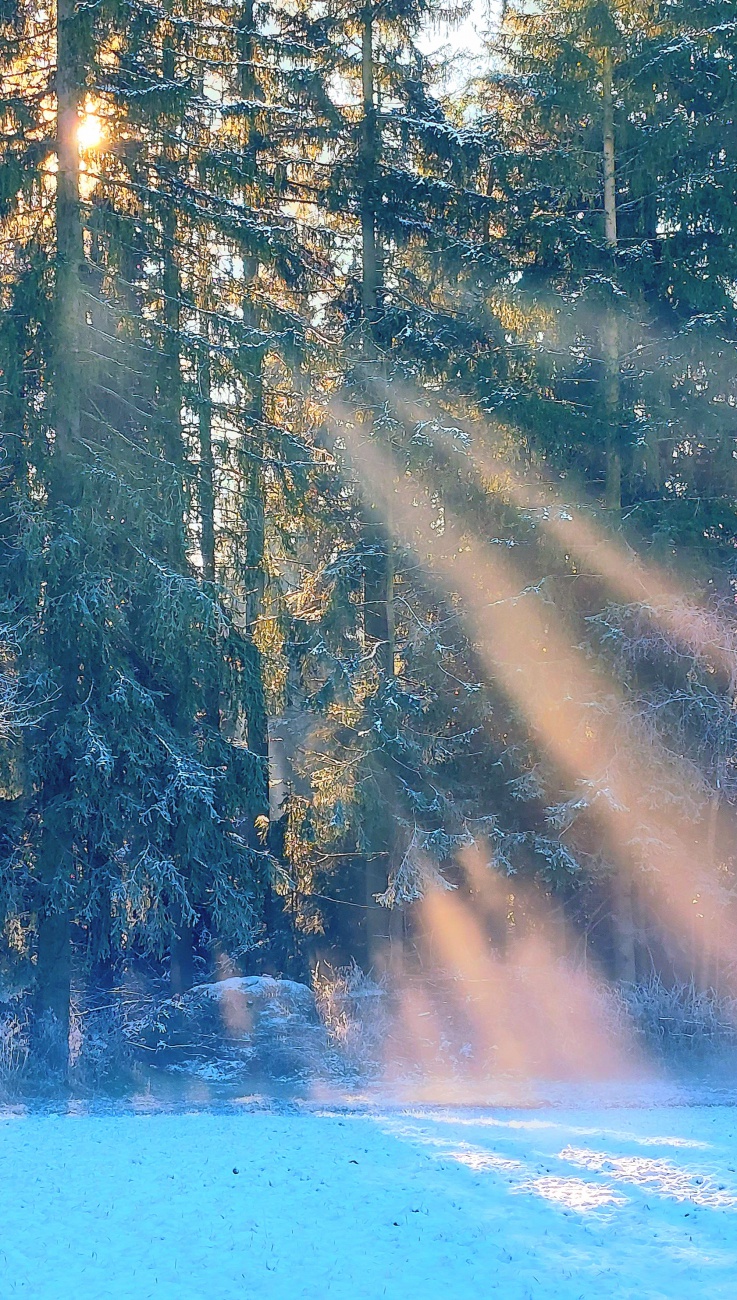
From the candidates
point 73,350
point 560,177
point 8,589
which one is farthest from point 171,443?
point 560,177

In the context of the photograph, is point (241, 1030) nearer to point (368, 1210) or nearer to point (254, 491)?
point (368, 1210)

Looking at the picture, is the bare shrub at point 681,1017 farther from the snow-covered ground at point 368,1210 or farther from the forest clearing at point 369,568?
the snow-covered ground at point 368,1210

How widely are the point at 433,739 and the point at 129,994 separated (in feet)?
17.5

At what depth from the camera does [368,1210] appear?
8.12 metres

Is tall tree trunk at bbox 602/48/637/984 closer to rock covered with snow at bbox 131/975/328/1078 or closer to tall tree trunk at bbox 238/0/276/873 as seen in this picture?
rock covered with snow at bbox 131/975/328/1078

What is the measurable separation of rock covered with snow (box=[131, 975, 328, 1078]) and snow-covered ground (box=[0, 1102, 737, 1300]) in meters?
2.72

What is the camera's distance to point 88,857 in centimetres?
1316

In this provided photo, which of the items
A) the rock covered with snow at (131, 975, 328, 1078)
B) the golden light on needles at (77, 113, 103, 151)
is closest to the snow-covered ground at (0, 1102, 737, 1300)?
the rock covered with snow at (131, 975, 328, 1078)

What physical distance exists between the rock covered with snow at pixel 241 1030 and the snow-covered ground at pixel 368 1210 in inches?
107

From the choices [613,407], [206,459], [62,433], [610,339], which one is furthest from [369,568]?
[62,433]

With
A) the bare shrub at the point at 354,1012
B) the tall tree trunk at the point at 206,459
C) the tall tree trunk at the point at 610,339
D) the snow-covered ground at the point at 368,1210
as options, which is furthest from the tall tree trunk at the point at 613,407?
the tall tree trunk at the point at 206,459

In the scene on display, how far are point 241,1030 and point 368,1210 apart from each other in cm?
651

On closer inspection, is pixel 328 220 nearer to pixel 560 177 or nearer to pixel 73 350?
pixel 560 177

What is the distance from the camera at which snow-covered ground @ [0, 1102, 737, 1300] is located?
6.82 m
